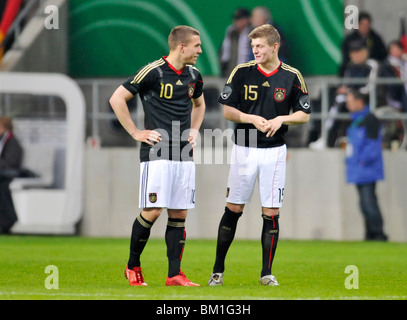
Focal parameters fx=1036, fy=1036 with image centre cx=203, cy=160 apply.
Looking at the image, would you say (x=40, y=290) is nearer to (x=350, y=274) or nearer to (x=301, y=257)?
(x=350, y=274)

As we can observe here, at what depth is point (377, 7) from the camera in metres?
18.7

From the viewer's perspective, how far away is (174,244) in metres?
8.85

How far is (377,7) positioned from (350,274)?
9.31 meters

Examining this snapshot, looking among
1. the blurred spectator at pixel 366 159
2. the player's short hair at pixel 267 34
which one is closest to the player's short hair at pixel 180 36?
the player's short hair at pixel 267 34

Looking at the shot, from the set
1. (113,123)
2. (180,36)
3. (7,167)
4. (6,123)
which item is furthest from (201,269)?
(113,123)

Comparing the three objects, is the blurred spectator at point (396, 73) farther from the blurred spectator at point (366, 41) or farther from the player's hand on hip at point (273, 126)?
the player's hand on hip at point (273, 126)

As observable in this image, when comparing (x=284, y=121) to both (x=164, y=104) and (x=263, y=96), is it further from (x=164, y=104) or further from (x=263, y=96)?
(x=164, y=104)

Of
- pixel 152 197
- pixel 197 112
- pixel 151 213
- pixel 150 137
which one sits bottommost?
pixel 151 213

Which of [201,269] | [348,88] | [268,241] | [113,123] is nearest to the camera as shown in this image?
[268,241]

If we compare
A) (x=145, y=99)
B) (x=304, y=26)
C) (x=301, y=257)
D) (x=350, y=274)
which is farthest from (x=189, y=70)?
(x=304, y=26)

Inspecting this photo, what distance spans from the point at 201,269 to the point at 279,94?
8.56 feet

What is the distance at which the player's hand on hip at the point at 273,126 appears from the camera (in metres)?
8.84
